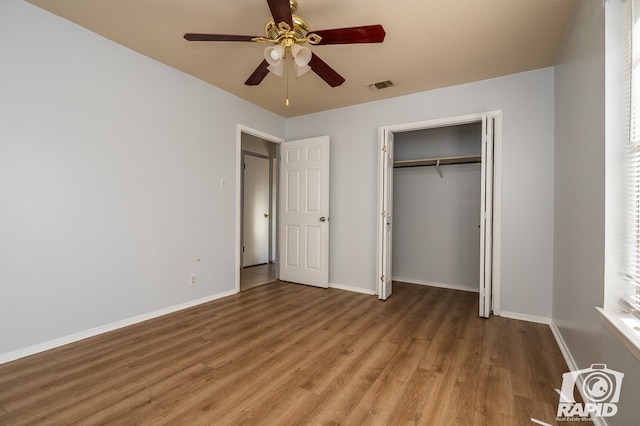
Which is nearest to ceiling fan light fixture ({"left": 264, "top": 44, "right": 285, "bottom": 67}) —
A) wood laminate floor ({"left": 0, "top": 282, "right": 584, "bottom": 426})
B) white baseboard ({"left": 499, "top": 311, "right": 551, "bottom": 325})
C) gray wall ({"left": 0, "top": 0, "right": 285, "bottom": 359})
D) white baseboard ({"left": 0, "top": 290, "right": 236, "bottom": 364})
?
gray wall ({"left": 0, "top": 0, "right": 285, "bottom": 359})

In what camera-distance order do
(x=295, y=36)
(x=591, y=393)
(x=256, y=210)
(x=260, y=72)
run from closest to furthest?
1. (x=591, y=393)
2. (x=295, y=36)
3. (x=260, y=72)
4. (x=256, y=210)

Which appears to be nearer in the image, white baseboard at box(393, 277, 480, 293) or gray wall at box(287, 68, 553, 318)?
gray wall at box(287, 68, 553, 318)

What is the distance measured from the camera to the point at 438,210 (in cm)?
439

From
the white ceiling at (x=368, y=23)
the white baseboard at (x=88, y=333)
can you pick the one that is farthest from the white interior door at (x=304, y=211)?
the white baseboard at (x=88, y=333)

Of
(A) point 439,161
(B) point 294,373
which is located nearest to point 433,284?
(A) point 439,161

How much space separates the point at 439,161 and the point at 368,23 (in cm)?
234

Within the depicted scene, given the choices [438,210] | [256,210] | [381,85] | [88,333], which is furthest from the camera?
[256,210]

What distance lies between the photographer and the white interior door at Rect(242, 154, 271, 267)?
573 cm

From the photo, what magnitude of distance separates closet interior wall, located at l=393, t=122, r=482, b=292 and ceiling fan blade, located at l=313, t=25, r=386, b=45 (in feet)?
8.56

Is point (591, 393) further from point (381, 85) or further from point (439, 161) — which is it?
point (381, 85)

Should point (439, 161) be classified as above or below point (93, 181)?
above

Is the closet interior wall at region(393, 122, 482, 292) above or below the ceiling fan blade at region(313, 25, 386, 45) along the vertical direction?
below

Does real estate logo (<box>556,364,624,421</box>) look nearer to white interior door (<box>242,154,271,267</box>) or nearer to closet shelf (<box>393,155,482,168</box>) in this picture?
closet shelf (<box>393,155,482,168</box>)

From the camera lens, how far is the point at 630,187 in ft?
4.52
